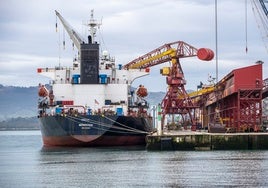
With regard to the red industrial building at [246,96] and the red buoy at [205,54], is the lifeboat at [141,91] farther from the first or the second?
the red industrial building at [246,96]

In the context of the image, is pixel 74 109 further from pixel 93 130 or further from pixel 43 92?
pixel 43 92

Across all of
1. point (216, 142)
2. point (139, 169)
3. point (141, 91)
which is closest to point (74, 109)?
point (141, 91)

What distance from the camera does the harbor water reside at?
49156 millimetres

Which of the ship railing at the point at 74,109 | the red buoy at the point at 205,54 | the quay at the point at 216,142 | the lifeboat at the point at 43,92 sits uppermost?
the red buoy at the point at 205,54

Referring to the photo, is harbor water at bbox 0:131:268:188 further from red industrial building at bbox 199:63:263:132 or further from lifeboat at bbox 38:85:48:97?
lifeboat at bbox 38:85:48:97

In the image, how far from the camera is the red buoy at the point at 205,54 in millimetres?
98688

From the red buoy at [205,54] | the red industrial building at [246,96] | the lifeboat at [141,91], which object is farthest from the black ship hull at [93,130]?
the red buoy at [205,54]

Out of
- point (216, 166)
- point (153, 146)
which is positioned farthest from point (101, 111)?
point (216, 166)

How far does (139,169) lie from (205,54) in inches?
1716

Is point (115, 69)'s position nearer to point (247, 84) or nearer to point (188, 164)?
point (247, 84)

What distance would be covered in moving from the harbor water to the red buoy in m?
26.4

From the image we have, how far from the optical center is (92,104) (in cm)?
9381

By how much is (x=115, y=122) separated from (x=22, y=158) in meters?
14.9

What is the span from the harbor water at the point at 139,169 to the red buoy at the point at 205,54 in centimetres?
2638
